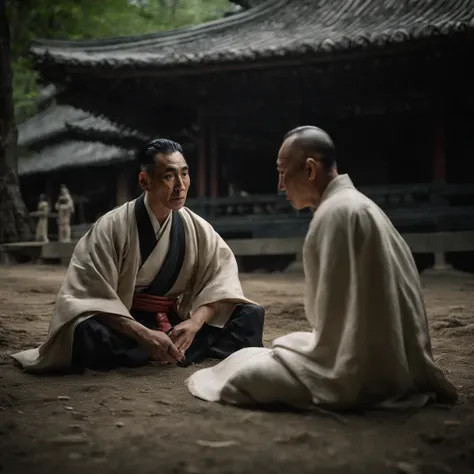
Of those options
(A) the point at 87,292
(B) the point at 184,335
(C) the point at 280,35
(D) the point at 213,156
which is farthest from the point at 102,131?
(B) the point at 184,335

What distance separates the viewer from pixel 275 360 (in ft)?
8.11

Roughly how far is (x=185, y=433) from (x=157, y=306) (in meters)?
1.54

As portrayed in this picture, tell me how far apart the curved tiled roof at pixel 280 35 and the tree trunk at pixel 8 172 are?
6205 mm

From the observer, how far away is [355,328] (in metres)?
2.29

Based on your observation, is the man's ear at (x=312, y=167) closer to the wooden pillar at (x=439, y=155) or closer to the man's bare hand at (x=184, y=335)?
the man's bare hand at (x=184, y=335)

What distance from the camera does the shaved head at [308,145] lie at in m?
2.47

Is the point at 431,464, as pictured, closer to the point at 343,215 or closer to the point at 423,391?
the point at 423,391

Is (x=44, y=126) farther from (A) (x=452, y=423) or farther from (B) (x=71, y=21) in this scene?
(A) (x=452, y=423)

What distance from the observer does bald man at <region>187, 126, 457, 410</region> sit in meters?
2.32

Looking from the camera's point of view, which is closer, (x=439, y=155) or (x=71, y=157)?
(x=439, y=155)

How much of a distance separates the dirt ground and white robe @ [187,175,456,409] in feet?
0.32

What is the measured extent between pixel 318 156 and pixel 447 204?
26.6 feet

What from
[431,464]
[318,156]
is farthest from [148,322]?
[431,464]

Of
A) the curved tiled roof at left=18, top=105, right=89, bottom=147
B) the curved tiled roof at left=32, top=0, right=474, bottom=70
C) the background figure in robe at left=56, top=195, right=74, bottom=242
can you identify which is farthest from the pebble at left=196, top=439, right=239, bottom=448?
the curved tiled roof at left=18, top=105, right=89, bottom=147
